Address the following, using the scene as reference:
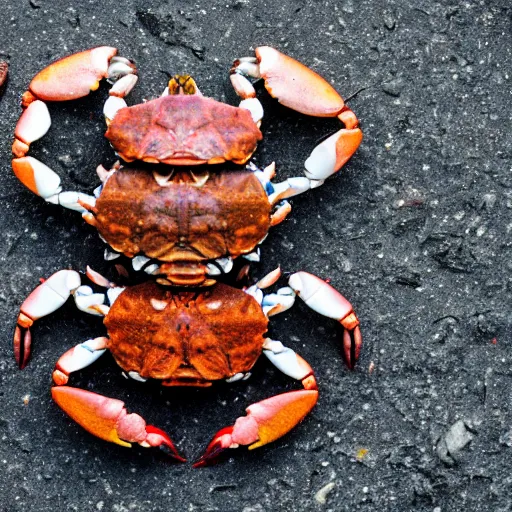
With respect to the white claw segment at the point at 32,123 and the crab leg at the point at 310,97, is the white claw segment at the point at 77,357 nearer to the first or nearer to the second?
the white claw segment at the point at 32,123

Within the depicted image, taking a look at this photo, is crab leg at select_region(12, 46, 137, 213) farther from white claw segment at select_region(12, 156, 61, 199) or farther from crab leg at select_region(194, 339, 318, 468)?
crab leg at select_region(194, 339, 318, 468)

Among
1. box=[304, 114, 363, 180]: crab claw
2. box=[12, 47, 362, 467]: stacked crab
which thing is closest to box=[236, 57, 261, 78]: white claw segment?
box=[12, 47, 362, 467]: stacked crab

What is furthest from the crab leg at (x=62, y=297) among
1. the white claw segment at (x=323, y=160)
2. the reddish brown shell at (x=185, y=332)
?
the white claw segment at (x=323, y=160)

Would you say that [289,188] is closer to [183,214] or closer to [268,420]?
[183,214]

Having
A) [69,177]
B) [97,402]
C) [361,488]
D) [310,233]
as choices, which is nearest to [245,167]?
[310,233]

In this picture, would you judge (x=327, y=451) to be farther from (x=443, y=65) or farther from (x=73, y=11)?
(x=73, y=11)
